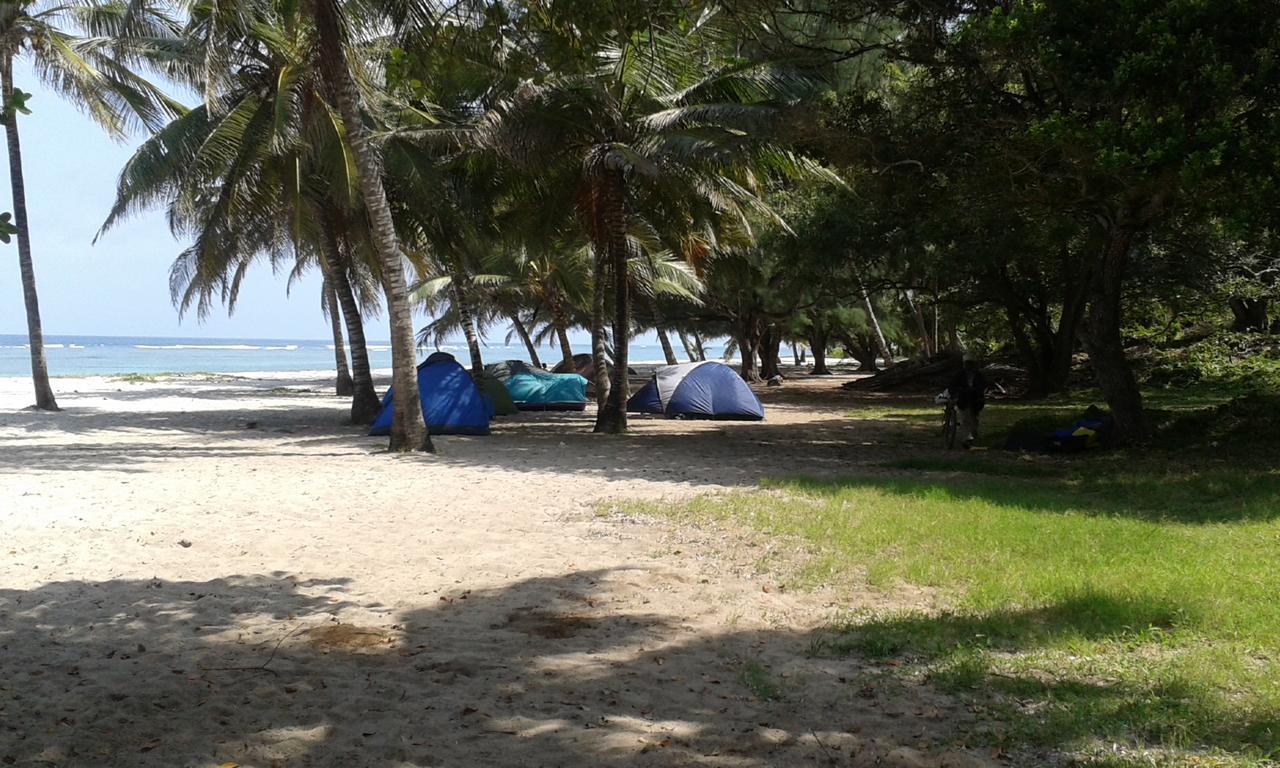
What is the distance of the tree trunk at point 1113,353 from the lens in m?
12.8

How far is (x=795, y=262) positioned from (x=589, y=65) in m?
14.7

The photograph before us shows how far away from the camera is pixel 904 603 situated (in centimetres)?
577

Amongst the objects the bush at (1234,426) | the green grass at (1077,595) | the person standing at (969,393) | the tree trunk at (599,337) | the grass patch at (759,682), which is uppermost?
the tree trunk at (599,337)

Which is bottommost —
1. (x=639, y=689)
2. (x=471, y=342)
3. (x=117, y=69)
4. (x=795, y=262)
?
(x=639, y=689)

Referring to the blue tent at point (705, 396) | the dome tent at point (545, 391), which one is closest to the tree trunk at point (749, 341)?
the dome tent at point (545, 391)

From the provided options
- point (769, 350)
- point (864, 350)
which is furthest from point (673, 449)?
point (864, 350)

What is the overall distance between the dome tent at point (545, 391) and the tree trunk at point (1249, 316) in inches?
652

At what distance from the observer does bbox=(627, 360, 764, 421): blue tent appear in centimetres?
2039

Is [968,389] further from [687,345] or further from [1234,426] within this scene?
[687,345]

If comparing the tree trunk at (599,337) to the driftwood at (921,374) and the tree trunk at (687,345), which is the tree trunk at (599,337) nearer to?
the driftwood at (921,374)

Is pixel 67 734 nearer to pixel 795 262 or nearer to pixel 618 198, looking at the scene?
pixel 618 198

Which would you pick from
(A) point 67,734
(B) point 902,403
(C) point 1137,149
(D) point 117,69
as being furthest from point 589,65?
(B) point 902,403

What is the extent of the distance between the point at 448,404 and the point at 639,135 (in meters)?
5.53

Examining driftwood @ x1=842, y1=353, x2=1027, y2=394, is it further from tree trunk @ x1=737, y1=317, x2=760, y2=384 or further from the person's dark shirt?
the person's dark shirt
